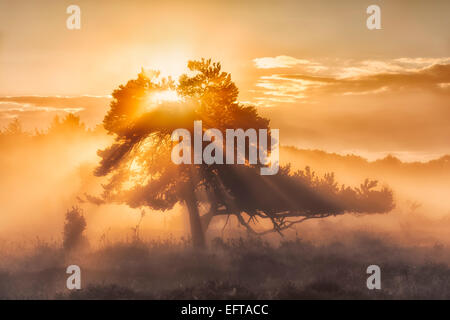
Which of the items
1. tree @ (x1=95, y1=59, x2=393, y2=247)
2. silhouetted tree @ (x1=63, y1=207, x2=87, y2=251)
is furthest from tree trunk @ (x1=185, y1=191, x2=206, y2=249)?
silhouetted tree @ (x1=63, y1=207, x2=87, y2=251)

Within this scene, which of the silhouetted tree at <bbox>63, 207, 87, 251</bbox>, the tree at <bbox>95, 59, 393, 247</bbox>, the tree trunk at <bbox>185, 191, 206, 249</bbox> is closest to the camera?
the tree at <bbox>95, 59, 393, 247</bbox>

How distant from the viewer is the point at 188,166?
26.0 m

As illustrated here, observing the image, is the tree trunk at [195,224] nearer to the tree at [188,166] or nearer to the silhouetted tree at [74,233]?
the tree at [188,166]

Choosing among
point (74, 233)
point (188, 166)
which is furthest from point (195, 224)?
point (74, 233)

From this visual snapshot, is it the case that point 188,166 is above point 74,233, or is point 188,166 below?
above

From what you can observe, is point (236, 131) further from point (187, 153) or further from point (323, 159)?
point (323, 159)

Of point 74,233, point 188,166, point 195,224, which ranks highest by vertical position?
point 188,166

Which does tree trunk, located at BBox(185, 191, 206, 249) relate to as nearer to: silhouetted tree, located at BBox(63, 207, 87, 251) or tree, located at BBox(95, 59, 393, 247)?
tree, located at BBox(95, 59, 393, 247)

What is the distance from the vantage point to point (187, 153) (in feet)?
82.6

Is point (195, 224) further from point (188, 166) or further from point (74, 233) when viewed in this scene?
point (74, 233)

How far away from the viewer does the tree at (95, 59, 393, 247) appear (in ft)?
82.8

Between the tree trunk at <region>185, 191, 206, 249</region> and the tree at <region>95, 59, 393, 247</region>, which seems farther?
the tree trunk at <region>185, 191, 206, 249</region>
